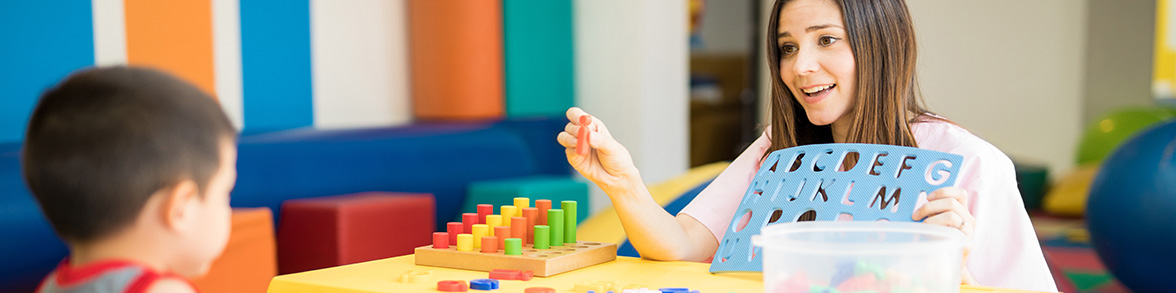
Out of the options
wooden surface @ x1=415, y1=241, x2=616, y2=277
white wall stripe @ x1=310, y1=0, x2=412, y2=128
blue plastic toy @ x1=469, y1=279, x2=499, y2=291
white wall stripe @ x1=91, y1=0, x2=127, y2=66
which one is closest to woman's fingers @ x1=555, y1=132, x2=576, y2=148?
wooden surface @ x1=415, y1=241, x2=616, y2=277

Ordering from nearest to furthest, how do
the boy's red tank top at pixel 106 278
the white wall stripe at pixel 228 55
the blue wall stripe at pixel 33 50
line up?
1. the boy's red tank top at pixel 106 278
2. the blue wall stripe at pixel 33 50
3. the white wall stripe at pixel 228 55

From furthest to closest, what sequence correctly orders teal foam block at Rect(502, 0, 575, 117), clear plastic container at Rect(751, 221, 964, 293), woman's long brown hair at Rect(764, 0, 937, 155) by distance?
teal foam block at Rect(502, 0, 575, 117), woman's long brown hair at Rect(764, 0, 937, 155), clear plastic container at Rect(751, 221, 964, 293)

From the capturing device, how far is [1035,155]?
5.42 metres

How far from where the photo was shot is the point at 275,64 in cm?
248

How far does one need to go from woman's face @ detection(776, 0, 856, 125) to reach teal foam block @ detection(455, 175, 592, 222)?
141 centimetres

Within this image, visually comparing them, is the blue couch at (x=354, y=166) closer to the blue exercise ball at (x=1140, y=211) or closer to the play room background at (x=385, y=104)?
the play room background at (x=385, y=104)

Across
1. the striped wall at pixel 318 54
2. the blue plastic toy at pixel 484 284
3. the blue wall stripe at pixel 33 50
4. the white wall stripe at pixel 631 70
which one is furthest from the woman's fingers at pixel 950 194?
the white wall stripe at pixel 631 70

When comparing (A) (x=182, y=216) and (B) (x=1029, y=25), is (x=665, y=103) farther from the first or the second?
(A) (x=182, y=216)

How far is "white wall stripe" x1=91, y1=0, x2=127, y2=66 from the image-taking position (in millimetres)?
2104

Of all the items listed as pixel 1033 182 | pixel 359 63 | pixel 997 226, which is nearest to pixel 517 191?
pixel 359 63

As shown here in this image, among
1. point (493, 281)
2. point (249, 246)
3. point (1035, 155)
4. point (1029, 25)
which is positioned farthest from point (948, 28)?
point (493, 281)

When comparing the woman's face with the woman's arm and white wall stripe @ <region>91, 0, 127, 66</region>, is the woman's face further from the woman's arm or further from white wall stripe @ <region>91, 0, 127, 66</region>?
white wall stripe @ <region>91, 0, 127, 66</region>

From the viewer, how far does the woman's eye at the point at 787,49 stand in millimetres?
1361

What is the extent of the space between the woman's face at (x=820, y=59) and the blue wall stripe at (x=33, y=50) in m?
1.42
